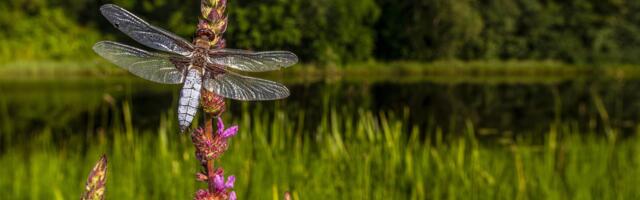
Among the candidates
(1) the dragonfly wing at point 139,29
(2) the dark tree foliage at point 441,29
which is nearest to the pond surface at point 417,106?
(2) the dark tree foliage at point 441,29

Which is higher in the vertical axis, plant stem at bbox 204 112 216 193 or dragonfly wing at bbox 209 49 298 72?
dragonfly wing at bbox 209 49 298 72

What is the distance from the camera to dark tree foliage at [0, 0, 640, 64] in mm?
30375

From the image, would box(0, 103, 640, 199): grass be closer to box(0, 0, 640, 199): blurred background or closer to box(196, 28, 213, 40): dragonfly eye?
box(0, 0, 640, 199): blurred background

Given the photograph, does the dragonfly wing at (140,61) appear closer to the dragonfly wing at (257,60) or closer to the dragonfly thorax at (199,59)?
the dragonfly wing at (257,60)

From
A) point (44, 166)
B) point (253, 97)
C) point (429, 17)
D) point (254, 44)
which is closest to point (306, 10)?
point (44, 166)

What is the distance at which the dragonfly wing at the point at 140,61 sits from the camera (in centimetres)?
164

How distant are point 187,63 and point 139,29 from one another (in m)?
0.34

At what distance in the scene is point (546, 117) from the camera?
645 inches

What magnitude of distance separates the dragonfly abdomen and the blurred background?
0.99 metres

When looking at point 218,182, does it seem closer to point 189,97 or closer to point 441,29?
point 189,97

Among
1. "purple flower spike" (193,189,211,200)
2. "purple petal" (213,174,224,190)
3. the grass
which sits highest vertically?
"purple petal" (213,174,224,190)

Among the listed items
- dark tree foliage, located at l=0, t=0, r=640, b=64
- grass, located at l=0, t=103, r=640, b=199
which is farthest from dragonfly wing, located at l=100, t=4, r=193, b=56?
dark tree foliage, located at l=0, t=0, r=640, b=64

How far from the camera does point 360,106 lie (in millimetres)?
10164

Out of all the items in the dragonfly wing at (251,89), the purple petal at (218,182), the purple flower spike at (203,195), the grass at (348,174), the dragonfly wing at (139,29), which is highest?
the dragonfly wing at (139,29)
